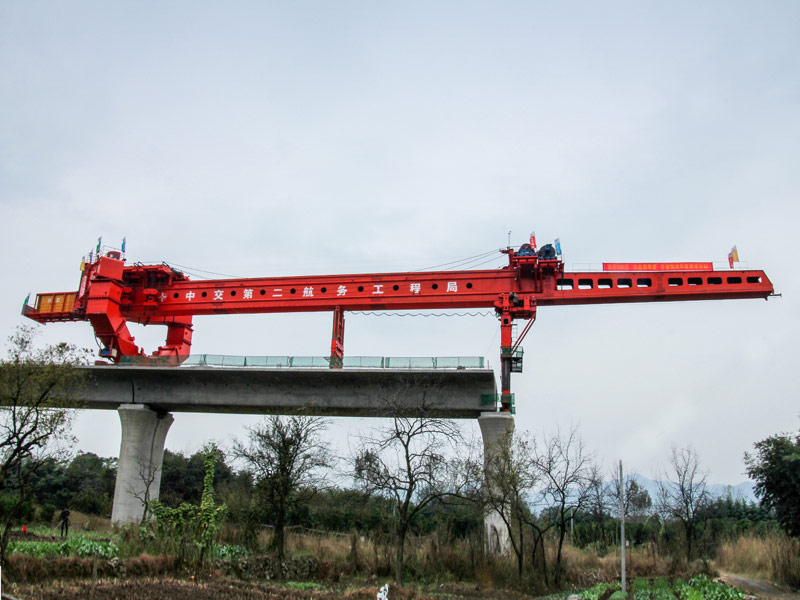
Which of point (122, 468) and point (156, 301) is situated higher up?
point (156, 301)

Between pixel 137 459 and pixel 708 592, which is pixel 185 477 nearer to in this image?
pixel 137 459

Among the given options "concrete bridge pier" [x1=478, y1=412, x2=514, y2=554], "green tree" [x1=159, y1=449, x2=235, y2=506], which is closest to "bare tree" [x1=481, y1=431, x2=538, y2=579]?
"concrete bridge pier" [x1=478, y1=412, x2=514, y2=554]

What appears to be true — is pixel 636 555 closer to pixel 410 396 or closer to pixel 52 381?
pixel 410 396

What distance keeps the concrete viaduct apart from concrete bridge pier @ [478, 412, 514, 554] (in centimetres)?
4

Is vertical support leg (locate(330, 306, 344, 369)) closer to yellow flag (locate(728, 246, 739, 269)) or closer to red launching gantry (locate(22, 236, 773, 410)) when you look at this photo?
red launching gantry (locate(22, 236, 773, 410))

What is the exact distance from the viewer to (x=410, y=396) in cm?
3100

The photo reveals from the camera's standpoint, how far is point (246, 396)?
1288 inches

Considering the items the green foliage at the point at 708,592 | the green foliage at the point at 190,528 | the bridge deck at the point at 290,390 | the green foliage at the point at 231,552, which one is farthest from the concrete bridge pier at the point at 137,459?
the green foliage at the point at 708,592

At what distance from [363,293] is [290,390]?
18.6ft

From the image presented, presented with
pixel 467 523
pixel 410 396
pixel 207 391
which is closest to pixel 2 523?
pixel 207 391

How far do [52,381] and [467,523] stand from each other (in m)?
20.9

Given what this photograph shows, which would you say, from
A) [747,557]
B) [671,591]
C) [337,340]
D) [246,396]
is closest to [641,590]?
[671,591]

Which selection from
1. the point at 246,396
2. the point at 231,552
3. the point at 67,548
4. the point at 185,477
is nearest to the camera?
the point at 67,548

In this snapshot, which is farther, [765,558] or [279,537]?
[765,558]
